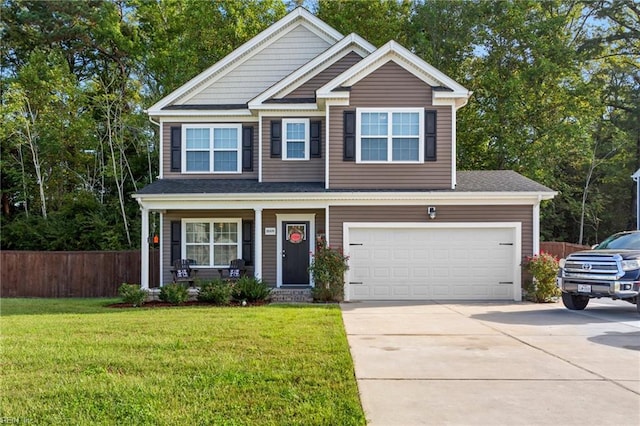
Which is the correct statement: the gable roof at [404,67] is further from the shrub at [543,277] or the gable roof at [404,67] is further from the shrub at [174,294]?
the shrub at [174,294]

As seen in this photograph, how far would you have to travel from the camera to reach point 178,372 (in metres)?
5.96

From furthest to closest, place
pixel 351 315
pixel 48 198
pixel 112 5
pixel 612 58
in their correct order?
1. pixel 612 58
2. pixel 112 5
3. pixel 48 198
4. pixel 351 315

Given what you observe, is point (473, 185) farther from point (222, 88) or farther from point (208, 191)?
point (222, 88)

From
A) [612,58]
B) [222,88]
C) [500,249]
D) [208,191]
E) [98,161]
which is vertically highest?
[612,58]

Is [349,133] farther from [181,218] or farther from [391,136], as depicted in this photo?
[181,218]

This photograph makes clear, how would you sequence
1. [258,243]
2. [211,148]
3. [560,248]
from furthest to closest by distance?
1. [560,248]
2. [211,148]
3. [258,243]

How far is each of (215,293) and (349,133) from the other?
565 cm

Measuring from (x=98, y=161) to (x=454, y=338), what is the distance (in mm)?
19595

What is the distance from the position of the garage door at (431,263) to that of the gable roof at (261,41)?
6871 millimetres

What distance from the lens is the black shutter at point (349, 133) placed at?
14797 mm

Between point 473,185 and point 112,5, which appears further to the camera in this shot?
point 112,5

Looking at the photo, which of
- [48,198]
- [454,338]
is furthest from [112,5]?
[454,338]

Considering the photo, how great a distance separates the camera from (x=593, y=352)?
7.59 meters

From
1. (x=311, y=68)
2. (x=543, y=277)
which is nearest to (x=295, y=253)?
(x=311, y=68)
